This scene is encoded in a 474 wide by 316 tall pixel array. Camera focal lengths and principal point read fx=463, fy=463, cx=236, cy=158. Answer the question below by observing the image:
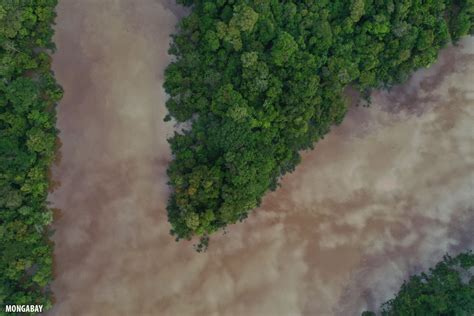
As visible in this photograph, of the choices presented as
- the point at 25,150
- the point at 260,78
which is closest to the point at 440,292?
the point at 260,78

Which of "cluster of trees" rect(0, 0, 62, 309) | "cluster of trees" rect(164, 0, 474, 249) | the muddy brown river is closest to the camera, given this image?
"cluster of trees" rect(0, 0, 62, 309)

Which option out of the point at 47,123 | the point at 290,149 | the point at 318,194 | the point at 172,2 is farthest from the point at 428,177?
the point at 47,123

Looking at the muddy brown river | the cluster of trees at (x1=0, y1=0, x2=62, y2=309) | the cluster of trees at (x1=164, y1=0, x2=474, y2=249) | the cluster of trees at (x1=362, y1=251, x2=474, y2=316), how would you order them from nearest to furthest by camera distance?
the cluster of trees at (x1=0, y1=0, x2=62, y2=309)
the cluster of trees at (x1=164, y1=0, x2=474, y2=249)
the cluster of trees at (x1=362, y1=251, x2=474, y2=316)
the muddy brown river

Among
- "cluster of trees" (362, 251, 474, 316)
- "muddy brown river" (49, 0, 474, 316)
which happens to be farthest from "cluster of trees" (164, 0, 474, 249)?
"cluster of trees" (362, 251, 474, 316)

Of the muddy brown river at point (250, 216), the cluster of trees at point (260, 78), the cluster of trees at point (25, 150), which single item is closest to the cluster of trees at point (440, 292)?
the muddy brown river at point (250, 216)

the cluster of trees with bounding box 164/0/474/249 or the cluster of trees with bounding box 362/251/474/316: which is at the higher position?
the cluster of trees with bounding box 164/0/474/249

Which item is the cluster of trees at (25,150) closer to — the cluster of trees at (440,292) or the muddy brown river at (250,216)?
the muddy brown river at (250,216)

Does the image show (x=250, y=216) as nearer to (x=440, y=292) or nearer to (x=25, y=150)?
(x=440, y=292)

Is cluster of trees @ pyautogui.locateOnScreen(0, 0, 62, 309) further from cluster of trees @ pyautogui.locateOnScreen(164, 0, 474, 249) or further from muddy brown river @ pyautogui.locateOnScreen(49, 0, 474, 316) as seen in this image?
cluster of trees @ pyautogui.locateOnScreen(164, 0, 474, 249)
